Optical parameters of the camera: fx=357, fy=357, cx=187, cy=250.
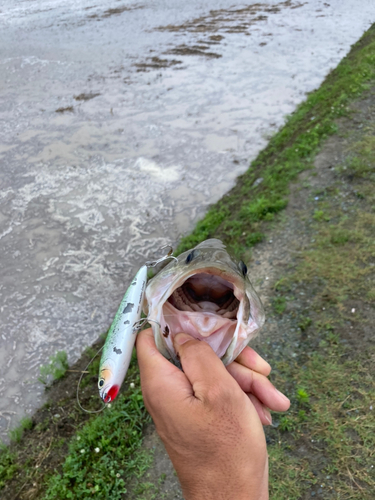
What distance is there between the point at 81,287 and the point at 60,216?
7.18 feet

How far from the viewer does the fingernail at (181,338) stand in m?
1.82

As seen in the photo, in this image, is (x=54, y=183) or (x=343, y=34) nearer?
(x=54, y=183)

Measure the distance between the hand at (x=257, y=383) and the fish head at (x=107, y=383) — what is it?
66cm

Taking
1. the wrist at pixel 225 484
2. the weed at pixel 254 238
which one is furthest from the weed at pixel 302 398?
the weed at pixel 254 238

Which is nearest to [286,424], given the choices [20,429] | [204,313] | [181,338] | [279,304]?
[279,304]

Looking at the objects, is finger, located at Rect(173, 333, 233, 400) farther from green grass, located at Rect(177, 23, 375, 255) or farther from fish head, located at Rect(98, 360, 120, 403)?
green grass, located at Rect(177, 23, 375, 255)

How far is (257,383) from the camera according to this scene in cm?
202

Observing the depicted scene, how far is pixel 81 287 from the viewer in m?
6.35

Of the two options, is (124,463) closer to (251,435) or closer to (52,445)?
(52,445)

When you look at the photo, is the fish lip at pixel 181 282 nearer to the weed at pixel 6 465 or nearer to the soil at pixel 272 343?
the soil at pixel 272 343

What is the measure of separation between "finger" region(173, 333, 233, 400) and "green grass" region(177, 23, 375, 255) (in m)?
4.13

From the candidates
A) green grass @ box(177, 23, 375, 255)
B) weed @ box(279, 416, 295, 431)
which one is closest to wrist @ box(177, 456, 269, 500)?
weed @ box(279, 416, 295, 431)

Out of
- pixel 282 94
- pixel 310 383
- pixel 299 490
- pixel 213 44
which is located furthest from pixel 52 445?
pixel 213 44

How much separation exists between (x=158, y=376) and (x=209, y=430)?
33cm
